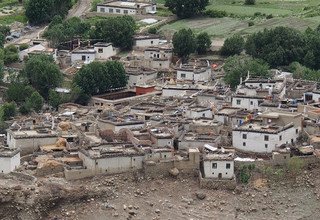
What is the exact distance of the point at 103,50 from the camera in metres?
56.3

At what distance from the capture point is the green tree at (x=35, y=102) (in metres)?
47.8

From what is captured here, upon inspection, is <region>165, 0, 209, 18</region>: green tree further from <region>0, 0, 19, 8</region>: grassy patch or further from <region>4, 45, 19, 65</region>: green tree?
<region>0, 0, 19, 8</region>: grassy patch

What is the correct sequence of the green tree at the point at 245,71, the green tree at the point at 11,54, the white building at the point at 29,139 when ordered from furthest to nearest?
the green tree at the point at 11,54
the green tree at the point at 245,71
the white building at the point at 29,139

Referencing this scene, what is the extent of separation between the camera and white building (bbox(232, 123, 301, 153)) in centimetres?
3997

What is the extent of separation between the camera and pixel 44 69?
167ft

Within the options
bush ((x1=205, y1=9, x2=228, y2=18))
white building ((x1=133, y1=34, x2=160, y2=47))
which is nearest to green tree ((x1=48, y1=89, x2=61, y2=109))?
white building ((x1=133, y1=34, x2=160, y2=47))

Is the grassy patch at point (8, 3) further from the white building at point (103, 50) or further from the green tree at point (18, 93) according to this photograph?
Answer: the green tree at point (18, 93)

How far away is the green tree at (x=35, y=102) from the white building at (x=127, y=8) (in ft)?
58.7

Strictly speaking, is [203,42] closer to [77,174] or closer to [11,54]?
[11,54]

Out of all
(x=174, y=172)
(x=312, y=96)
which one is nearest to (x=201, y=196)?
(x=174, y=172)

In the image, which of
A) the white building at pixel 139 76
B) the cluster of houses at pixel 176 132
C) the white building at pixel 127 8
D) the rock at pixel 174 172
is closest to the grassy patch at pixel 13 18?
the white building at pixel 127 8

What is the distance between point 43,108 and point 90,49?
811 centimetres

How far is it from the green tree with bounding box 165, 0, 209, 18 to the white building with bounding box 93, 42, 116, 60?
8.43 metres

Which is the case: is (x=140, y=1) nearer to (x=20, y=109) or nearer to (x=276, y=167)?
(x=20, y=109)
